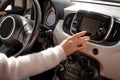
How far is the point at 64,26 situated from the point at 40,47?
173 millimetres

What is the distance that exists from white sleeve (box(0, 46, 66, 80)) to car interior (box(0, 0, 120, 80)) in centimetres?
17

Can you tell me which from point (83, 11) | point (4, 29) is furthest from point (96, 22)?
point (4, 29)

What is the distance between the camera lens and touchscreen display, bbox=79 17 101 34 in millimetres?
1165

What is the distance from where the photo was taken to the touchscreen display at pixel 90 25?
1.17 meters

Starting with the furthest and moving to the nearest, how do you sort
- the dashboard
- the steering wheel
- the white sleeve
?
the steering wheel → the dashboard → the white sleeve

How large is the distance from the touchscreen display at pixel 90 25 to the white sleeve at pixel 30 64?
253mm

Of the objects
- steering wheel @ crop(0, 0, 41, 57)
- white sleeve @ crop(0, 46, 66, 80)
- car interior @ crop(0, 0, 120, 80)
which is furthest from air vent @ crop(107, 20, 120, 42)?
steering wheel @ crop(0, 0, 41, 57)

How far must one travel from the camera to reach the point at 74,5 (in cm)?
144

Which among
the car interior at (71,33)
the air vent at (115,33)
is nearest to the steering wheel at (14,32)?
the car interior at (71,33)

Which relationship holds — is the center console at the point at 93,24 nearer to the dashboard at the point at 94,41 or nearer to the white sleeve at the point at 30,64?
the dashboard at the point at 94,41

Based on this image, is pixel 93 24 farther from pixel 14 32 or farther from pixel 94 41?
pixel 14 32

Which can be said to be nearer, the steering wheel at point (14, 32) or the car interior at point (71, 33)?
the car interior at point (71, 33)

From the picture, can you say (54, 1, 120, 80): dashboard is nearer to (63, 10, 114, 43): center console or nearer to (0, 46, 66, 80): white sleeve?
(63, 10, 114, 43): center console

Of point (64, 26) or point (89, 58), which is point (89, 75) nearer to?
point (89, 58)
